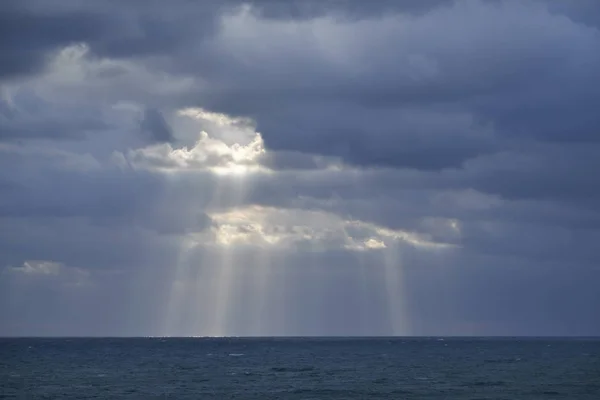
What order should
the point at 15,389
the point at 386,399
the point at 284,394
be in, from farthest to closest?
the point at 15,389, the point at 284,394, the point at 386,399

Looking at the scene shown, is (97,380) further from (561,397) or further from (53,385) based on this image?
(561,397)

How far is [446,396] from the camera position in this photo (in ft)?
355

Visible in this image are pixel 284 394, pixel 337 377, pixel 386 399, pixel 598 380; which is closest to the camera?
pixel 386 399

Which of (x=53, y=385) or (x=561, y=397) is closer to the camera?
(x=561, y=397)

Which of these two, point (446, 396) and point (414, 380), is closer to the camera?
point (446, 396)

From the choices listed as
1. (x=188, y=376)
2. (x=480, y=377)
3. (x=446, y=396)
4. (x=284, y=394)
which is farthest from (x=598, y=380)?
(x=188, y=376)

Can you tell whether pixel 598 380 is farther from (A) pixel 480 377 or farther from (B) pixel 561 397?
(B) pixel 561 397

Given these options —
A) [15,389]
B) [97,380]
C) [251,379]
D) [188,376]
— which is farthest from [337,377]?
[15,389]

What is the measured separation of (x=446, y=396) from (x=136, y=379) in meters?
54.4

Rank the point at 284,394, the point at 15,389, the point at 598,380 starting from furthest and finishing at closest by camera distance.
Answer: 1. the point at 598,380
2. the point at 15,389
3. the point at 284,394

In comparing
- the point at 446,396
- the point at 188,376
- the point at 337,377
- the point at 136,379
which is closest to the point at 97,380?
the point at 136,379

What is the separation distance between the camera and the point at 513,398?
106 meters

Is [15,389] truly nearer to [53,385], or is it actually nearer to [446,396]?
[53,385]

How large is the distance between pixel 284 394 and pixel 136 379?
1463 inches
